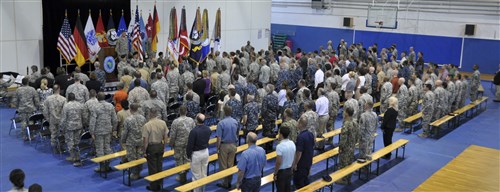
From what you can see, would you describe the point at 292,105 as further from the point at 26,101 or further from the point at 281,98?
the point at 26,101

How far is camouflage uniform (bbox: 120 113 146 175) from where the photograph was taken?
977 cm

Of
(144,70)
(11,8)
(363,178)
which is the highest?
(11,8)

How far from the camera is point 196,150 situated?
8945mm

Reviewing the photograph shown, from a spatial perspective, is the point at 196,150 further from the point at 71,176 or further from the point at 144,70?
the point at 144,70

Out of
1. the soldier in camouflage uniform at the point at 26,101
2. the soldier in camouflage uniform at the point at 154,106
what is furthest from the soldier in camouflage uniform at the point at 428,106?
the soldier in camouflage uniform at the point at 26,101

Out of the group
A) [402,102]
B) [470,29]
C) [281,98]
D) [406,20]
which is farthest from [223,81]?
[406,20]

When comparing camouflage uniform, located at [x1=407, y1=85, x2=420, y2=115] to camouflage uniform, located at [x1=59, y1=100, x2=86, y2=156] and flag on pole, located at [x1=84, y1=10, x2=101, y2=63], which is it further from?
flag on pole, located at [x1=84, y1=10, x2=101, y2=63]

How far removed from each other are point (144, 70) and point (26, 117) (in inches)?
151

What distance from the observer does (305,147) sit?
902 cm

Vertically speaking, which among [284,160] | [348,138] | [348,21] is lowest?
[284,160]

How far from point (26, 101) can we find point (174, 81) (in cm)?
425

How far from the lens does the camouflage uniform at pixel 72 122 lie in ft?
35.1

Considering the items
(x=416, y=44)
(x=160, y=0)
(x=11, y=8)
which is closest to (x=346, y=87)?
(x=160, y=0)

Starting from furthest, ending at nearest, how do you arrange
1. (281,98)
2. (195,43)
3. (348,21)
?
(348,21)
(195,43)
(281,98)
